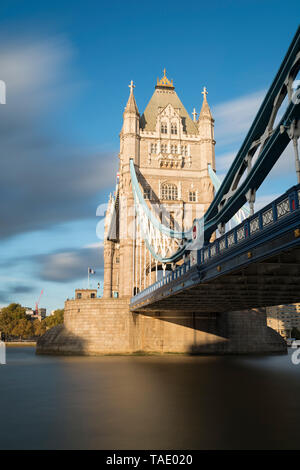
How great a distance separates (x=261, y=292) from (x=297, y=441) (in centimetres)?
1469

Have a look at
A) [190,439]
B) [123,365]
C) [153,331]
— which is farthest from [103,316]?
[190,439]

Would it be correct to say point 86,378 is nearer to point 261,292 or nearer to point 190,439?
point 261,292

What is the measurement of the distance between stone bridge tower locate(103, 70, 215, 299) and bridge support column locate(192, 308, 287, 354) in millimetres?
12847

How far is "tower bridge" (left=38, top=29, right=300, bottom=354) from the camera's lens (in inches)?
654

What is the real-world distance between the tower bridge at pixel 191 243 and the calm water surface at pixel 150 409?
5580mm

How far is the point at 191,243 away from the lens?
90.7 ft

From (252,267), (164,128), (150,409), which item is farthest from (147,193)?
(150,409)

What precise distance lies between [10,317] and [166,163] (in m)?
61.3


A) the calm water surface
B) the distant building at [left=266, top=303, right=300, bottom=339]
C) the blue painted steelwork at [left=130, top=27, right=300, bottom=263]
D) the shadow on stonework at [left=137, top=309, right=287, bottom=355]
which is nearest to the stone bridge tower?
the shadow on stonework at [left=137, top=309, right=287, bottom=355]

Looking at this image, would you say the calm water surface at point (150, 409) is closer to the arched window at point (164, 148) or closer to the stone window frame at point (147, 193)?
the stone window frame at point (147, 193)

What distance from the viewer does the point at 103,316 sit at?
1745 inches

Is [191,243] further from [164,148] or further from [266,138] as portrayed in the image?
[164,148]

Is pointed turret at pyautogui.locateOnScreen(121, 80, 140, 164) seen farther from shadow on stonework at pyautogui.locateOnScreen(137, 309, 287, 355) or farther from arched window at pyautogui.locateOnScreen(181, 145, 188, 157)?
shadow on stonework at pyautogui.locateOnScreen(137, 309, 287, 355)
